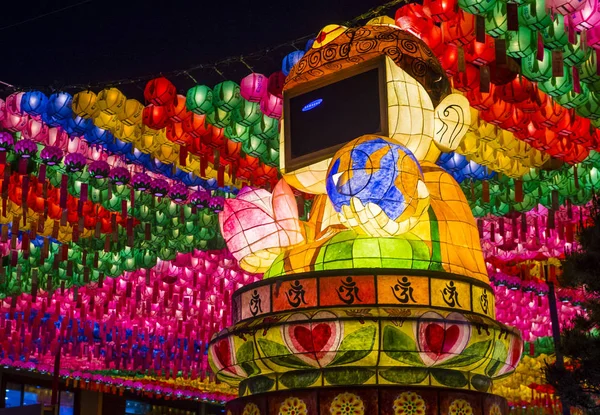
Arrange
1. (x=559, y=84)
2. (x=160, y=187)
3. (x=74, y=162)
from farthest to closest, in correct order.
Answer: (x=160, y=187)
(x=74, y=162)
(x=559, y=84)

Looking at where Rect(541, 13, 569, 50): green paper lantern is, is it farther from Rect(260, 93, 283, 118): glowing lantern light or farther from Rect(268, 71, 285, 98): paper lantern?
Rect(260, 93, 283, 118): glowing lantern light

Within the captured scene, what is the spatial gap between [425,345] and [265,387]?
71 cm

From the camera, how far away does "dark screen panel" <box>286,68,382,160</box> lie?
3.85 m

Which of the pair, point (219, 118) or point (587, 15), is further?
point (219, 118)


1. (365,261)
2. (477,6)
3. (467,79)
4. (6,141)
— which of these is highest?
(6,141)

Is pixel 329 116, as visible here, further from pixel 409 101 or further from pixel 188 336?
pixel 188 336

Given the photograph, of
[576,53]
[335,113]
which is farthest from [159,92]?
[335,113]

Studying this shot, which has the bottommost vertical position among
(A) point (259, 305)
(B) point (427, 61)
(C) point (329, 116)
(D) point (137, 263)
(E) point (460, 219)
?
(A) point (259, 305)

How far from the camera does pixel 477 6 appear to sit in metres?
5.77

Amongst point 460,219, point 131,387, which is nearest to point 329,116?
point 460,219

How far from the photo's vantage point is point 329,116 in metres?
3.92

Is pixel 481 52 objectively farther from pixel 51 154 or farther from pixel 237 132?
pixel 51 154

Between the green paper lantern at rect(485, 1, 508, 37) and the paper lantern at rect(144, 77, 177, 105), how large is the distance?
3.01 m

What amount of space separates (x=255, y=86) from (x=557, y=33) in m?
2.58
